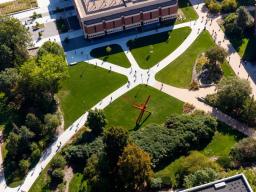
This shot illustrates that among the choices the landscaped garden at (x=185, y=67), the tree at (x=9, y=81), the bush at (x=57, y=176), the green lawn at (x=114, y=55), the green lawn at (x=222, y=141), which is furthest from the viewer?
the green lawn at (x=114, y=55)

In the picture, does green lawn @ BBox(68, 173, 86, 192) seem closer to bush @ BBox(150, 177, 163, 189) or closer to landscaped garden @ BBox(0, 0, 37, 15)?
bush @ BBox(150, 177, 163, 189)

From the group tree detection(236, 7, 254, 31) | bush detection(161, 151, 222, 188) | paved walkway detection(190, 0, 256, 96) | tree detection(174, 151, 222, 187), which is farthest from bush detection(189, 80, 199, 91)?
tree detection(236, 7, 254, 31)

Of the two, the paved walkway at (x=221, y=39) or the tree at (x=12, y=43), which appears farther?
the tree at (x=12, y=43)

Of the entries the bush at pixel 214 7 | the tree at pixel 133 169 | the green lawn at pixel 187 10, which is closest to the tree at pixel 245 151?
the tree at pixel 133 169

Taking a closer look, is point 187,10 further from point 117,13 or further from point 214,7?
point 117,13

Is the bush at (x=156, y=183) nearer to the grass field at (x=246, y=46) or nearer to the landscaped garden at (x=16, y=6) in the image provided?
the grass field at (x=246, y=46)

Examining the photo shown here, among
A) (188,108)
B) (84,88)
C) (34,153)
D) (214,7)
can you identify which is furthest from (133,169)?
(214,7)
